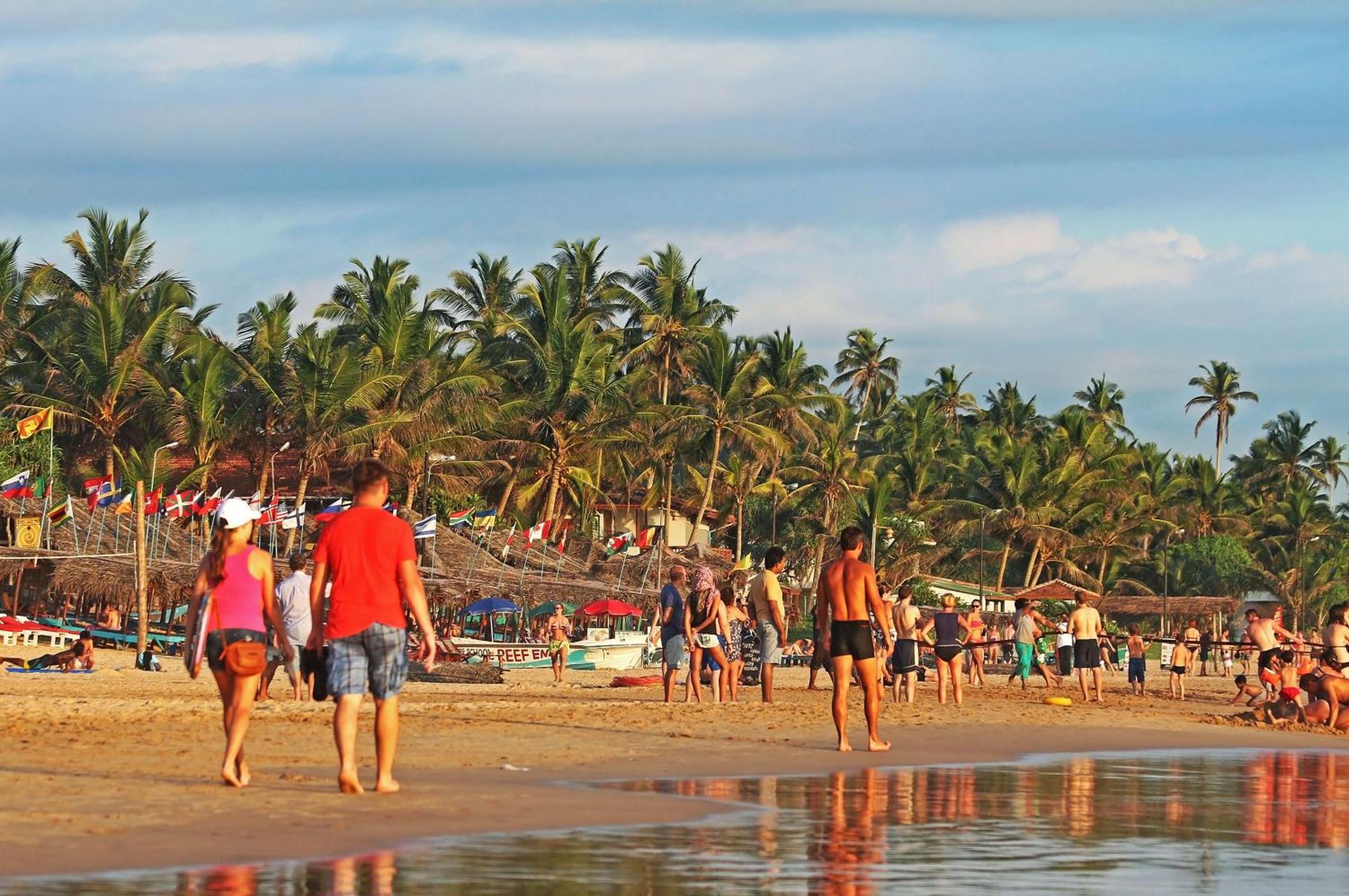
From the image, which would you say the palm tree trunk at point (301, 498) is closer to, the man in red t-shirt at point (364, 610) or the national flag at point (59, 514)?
the national flag at point (59, 514)

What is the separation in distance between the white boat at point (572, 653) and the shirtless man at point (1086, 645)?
538 inches

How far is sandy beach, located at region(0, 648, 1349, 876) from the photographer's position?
283 inches

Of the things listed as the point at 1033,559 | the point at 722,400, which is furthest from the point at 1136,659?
the point at 1033,559

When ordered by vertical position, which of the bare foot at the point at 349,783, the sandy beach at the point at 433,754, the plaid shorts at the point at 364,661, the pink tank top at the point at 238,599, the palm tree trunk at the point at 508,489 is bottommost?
the sandy beach at the point at 433,754

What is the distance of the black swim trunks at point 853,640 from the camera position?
11914mm

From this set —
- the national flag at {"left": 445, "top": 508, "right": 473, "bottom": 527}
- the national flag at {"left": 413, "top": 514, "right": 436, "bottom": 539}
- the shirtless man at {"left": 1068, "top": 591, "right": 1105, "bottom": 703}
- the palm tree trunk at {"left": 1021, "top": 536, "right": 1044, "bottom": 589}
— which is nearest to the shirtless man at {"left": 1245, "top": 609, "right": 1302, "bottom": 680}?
the shirtless man at {"left": 1068, "top": 591, "right": 1105, "bottom": 703}

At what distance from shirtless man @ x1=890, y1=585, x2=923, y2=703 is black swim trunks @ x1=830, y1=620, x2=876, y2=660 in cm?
688

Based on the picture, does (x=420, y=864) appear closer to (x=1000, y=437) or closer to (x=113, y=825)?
(x=113, y=825)

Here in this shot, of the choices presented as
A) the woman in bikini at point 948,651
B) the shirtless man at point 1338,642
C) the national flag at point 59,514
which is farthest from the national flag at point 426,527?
the shirtless man at point 1338,642

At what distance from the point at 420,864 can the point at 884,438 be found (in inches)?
3061

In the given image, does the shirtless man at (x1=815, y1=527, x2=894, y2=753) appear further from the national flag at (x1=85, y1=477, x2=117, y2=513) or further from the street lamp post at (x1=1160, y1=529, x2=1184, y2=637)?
the street lamp post at (x1=1160, y1=529, x2=1184, y2=637)

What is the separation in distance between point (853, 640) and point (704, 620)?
487 centimetres

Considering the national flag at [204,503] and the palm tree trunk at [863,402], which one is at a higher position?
the palm tree trunk at [863,402]

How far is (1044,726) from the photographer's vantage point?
1609 cm
